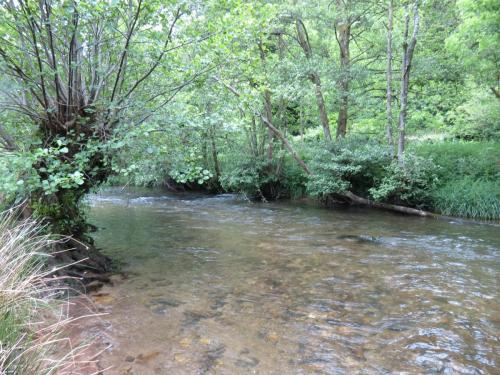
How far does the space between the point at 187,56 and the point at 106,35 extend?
50.5 inches

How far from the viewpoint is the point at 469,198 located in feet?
38.0

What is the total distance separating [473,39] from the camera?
11.0m

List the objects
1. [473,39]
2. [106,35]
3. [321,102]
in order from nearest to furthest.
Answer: [106,35] < [473,39] < [321,102]

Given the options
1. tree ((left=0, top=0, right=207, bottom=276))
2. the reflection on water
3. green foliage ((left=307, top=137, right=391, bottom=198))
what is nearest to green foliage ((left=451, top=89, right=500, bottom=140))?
green foliage ((left=307, top=137, right=391, bottom=198))

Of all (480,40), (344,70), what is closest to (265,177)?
(344,70)

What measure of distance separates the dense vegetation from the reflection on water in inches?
67.5

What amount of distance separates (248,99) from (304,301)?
3.77 metres

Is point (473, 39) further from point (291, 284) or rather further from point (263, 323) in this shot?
point (263, 323)

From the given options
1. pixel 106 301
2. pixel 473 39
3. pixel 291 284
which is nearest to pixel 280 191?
pixel 473 39

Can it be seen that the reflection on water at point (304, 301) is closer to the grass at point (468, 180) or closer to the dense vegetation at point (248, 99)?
the dense vegetation at point (248, 99)

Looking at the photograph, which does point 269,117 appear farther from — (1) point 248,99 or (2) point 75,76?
(2) point 75,76

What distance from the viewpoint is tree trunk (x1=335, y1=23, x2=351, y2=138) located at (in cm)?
1447

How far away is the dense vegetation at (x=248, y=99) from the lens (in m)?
4.99

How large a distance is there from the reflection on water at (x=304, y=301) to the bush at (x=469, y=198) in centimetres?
179
